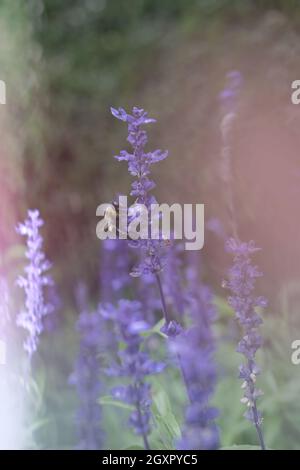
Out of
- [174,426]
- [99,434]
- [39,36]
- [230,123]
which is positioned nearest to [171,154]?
[39,36]

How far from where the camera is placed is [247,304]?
0.87 m

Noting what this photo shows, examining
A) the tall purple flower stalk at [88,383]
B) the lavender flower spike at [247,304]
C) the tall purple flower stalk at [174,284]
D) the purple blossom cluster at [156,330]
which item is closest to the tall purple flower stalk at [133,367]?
the purple blossom cluster at [156,330]

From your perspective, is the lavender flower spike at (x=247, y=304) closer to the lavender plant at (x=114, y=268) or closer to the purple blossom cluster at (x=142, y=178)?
the purple blossom cluster at (x=142, y=178)

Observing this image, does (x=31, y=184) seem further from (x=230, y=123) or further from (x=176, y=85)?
(x=230, y=123)

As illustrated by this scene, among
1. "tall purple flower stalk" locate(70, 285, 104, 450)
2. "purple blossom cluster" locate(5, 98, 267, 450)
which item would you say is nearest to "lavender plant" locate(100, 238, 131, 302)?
"purple blossom cluster" locate(5, 98, 267, 450)

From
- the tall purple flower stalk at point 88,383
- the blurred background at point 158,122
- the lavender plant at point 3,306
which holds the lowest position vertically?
the tall purple flower stalk at point 88,383

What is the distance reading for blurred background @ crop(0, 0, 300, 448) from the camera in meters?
2.01

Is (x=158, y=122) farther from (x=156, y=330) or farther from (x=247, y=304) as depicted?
(x=247, y=304)

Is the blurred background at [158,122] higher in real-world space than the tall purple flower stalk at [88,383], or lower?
higher

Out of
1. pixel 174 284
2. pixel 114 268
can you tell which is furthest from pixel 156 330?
pixel 114 268

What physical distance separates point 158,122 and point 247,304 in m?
1.75

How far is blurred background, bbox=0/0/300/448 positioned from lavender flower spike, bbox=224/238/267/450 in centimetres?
50

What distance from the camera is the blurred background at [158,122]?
2.01 metres

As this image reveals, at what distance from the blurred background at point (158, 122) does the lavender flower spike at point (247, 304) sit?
19.5 inches
